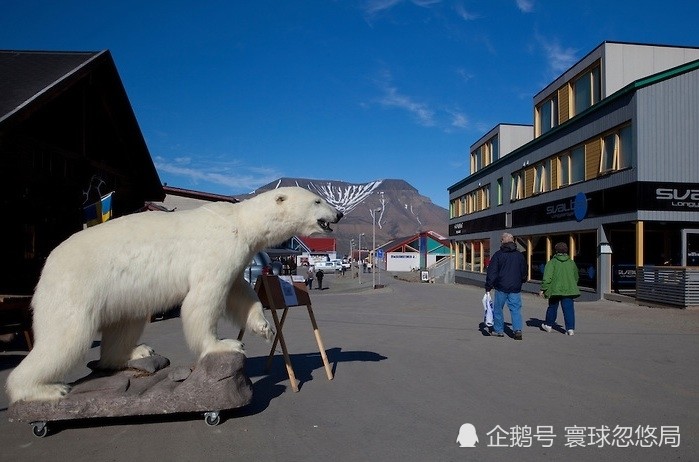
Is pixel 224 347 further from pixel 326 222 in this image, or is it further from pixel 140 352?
pixel 326 222

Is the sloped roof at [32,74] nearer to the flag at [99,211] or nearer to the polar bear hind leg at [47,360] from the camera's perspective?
the flag at [99,211]

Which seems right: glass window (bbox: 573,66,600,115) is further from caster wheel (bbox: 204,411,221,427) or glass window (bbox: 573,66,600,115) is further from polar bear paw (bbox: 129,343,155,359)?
caster wheel (bbox: 204,411,221,427)

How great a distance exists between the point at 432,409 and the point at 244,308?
7.03ft

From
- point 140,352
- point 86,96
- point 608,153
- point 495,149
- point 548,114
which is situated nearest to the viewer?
point 140,352

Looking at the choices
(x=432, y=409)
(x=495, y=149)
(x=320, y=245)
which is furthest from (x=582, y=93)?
(x=320, y=245)

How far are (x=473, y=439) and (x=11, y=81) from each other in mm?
9874

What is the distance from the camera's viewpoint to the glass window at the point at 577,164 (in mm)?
20439

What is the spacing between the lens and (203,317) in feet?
14.6

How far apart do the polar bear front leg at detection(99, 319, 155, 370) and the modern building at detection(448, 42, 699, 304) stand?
50.5ft

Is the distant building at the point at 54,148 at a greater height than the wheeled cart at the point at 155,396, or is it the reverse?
the distant building at the point at 54,148

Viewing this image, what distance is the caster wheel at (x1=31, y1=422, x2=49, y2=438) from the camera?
4242mm

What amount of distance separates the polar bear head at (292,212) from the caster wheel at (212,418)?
5.67 ft

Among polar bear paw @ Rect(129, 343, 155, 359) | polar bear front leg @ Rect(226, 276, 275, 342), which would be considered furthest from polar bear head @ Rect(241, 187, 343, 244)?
polar bear paw @ Rect(129, 343, 155, 359)

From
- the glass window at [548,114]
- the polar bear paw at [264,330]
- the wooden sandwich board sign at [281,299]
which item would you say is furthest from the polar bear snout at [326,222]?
the glass window at [548,114]
